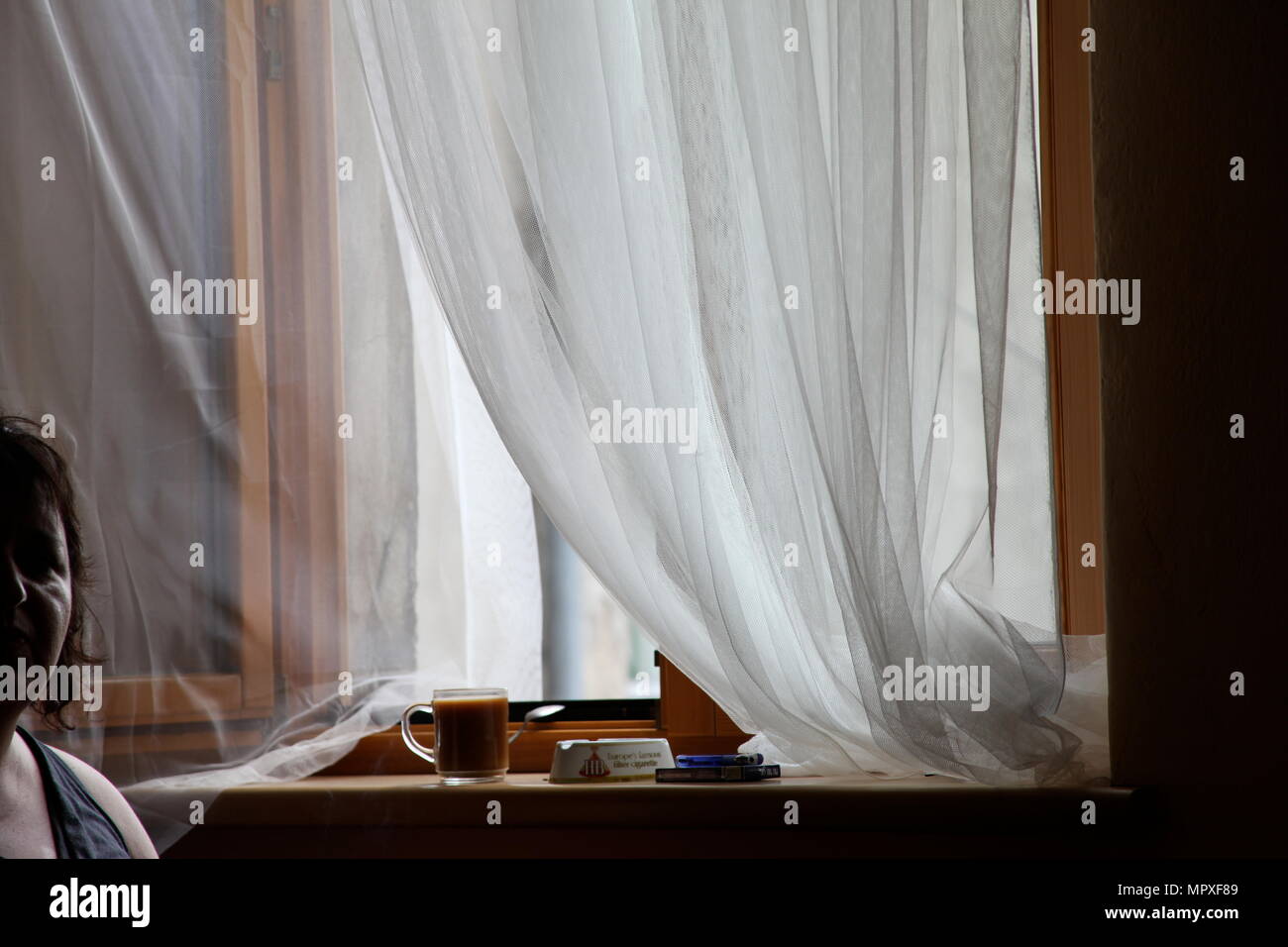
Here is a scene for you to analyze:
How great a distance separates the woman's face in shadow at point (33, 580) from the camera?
1.17 m

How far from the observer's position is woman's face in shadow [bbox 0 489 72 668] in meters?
1.17

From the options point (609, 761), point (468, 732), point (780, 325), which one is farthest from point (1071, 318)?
point (468, 732)

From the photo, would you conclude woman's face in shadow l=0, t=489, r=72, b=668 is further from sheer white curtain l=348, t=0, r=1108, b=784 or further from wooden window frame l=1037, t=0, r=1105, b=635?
wooden window frame l=1037, t=0, r=1105, b=635

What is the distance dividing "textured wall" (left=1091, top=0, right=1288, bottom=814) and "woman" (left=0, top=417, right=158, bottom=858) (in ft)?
3.41

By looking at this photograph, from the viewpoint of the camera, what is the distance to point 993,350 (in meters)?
1.21

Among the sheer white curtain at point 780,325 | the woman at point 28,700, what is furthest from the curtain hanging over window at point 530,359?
the woman at point 28,700

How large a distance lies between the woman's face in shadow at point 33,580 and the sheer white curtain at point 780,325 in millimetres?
466

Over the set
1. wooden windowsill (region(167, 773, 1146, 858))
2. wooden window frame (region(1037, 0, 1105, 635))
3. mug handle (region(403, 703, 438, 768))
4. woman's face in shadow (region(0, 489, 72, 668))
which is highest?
wooden window frame (region(1037, 0, 1105, 635))

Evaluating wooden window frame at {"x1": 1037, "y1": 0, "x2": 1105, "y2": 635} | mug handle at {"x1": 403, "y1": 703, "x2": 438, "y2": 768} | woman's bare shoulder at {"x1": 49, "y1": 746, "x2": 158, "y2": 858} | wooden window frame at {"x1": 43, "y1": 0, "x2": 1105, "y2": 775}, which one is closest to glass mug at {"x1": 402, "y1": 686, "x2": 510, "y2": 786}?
mug handle at {"x1": 403, "y1": 703, "x2": 438, "y2": 768}

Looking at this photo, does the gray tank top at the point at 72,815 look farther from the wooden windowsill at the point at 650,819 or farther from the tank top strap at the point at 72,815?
the wooden windowsill at the point at 650,819

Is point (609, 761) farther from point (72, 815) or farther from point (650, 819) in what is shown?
point (72, 815)
